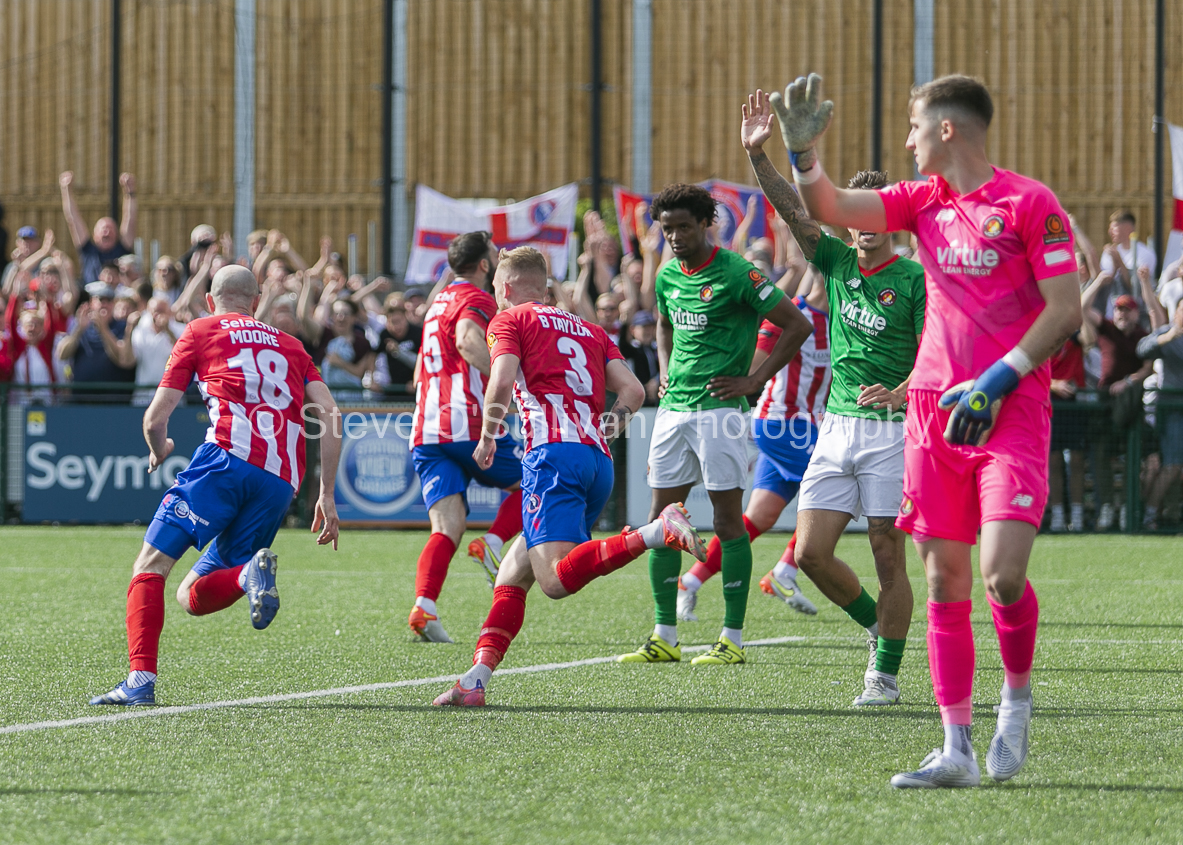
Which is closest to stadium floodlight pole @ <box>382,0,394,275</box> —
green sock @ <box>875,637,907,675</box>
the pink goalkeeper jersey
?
green sock @ <box>875,637,907,675</box>

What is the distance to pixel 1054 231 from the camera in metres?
4.22

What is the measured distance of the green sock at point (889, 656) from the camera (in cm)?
598

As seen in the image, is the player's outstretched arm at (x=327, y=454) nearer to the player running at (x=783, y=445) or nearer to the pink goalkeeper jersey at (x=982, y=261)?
the pink goalkeeper jersey at (x=982, y=261)

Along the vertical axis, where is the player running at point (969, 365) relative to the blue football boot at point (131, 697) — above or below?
above

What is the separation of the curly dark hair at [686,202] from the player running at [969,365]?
2442mm

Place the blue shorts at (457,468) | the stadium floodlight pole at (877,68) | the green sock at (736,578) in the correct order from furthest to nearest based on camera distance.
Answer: the stadium floodlight pole at (877,68) → the blue shorts at (457,468) → the green sock at (736,578)

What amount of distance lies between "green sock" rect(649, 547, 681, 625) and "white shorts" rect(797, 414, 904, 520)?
3.92ft

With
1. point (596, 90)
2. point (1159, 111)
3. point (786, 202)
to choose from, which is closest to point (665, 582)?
point (786, 202)

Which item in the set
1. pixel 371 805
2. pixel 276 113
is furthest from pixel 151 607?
pixel 276 113

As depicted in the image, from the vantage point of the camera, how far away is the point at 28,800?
409cm

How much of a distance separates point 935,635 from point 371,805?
167 cm

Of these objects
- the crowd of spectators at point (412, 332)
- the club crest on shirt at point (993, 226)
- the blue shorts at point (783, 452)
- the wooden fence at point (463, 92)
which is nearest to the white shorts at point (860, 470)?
the club crest on shirt at point (993, 226)

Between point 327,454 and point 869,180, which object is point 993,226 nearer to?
point 869,180

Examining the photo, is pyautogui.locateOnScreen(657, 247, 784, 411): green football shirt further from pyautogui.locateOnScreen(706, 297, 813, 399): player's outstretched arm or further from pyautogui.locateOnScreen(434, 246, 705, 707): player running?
pyautogui.locateOnScreen(434, 246, 705, 707): player running
